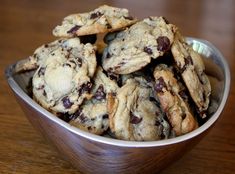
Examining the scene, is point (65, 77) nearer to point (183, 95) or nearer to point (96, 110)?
point (96, 110)

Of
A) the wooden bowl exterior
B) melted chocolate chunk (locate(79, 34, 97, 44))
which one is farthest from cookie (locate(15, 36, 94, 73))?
the wooden bowl exterior

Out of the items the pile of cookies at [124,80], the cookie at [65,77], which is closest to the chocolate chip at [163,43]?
the pile of cookies at [124,80]

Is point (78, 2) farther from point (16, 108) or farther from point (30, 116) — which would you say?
point (30, 116)

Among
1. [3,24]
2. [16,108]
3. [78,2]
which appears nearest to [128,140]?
[16,108]

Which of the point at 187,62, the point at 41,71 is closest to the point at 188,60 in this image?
the point at 187,62

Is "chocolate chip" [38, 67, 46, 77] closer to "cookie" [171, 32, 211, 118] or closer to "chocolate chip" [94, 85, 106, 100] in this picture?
"chocolate chip" [94, 85, 106, 100]
